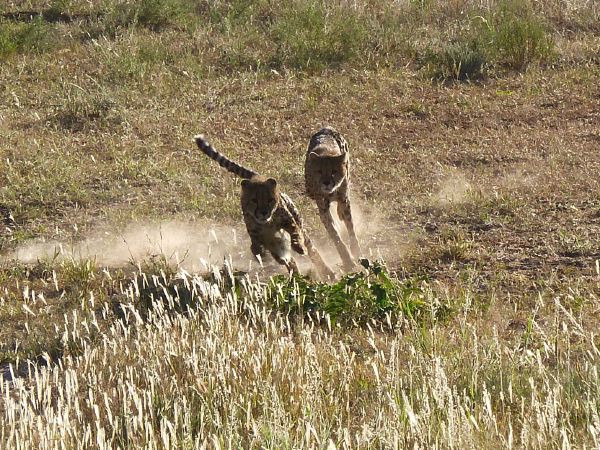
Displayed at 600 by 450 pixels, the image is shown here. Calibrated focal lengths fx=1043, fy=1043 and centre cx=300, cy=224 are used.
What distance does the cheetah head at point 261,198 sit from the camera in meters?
7.53

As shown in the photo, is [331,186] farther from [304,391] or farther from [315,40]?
[315,40]

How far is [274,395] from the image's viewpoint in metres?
4.25

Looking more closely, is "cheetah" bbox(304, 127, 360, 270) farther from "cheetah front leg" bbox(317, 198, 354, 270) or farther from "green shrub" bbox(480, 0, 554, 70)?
"green shrub" bbox(480, 0, 554, 70)

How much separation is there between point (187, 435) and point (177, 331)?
1.60 metres

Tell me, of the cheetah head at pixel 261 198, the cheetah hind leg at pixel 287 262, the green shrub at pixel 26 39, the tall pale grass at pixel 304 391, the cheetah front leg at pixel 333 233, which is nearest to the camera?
the tall pale grass at pixel 304 391

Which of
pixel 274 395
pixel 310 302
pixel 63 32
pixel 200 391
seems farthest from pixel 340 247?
pixel 63 32

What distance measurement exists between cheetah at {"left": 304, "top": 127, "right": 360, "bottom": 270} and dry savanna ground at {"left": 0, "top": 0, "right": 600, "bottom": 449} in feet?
0.92

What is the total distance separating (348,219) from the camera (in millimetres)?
8656

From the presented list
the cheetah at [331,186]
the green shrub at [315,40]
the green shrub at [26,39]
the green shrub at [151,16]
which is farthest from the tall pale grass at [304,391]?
the green shrub at [151,16]

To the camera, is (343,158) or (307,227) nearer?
(343,158)

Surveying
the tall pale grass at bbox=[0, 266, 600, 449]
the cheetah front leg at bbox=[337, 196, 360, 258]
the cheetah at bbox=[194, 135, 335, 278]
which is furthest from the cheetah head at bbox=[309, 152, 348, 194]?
the tall pale grass at bbox=[0, 266, 600, 449]

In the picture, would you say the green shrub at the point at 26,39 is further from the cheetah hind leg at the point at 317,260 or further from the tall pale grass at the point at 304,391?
the tall pale grass at the point at 304,391

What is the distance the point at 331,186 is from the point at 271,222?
36.8 inches

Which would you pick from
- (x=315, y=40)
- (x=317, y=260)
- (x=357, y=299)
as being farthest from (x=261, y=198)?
(x=315, y=40)
